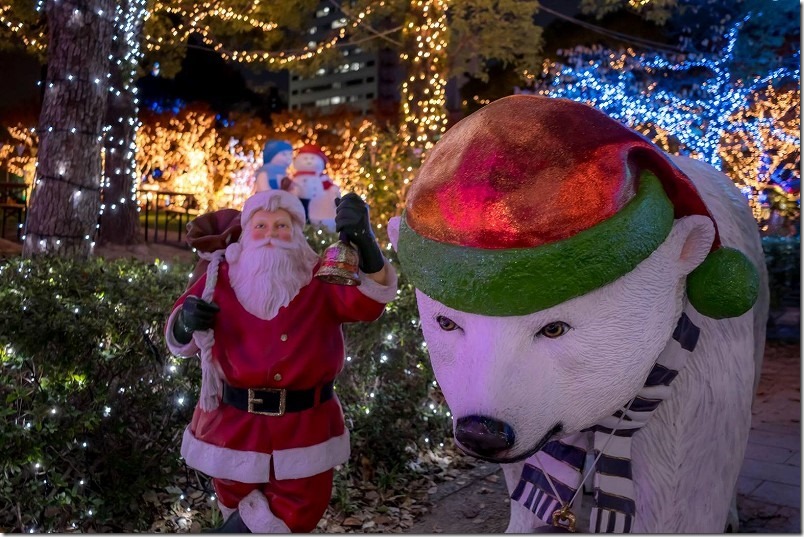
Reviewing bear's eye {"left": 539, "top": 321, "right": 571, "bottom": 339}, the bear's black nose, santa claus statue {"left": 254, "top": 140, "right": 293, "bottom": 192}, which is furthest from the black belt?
santa claus statue {"left": 254, "top": 140, "right": 293, "bottom": 192}

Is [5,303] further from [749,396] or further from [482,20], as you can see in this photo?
[482,20]

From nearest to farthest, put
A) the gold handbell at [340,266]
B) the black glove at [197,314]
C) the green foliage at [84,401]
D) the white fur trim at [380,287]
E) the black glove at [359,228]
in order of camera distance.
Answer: the gold handbell at [340,266] < the black glove at [359,228] < the black glove at [197,314] < the white fur trim at [380,287] < the green foliage at [84,401]

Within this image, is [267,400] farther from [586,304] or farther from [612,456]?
[586,304]

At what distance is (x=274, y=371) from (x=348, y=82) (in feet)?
79.2

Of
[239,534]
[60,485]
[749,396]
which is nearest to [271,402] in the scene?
[239,534]

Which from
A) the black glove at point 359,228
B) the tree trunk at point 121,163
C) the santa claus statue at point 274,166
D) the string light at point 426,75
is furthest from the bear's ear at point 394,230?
the santa claus statue at point 274,166

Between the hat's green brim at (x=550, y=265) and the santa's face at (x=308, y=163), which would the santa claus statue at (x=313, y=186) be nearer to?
the santa's face at (x=308, y=163)

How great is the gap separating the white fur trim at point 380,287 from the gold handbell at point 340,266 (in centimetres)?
33

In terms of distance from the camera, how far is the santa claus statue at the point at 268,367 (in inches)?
101

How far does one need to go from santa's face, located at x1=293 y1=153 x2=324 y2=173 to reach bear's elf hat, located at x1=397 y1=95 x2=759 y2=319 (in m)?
9.79

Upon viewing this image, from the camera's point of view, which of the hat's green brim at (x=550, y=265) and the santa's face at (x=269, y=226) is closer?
the hat's green brim at (x=550, y=265)

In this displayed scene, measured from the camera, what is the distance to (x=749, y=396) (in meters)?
1.99

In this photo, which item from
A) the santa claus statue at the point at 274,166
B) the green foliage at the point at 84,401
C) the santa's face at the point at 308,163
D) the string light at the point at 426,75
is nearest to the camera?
the green foliage at the point at 84,401

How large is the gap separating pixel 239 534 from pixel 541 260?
1648 mm
